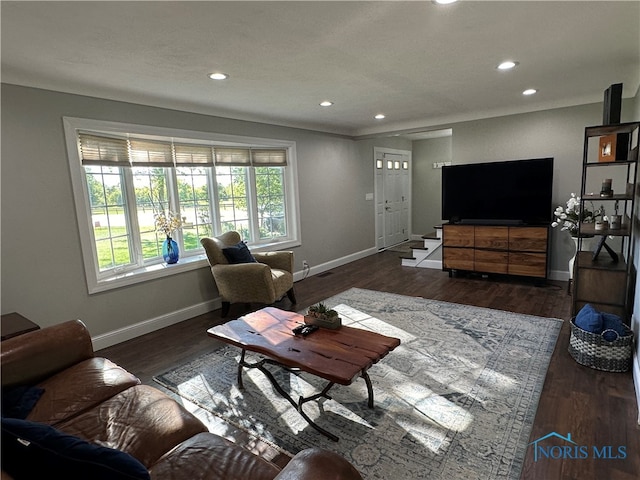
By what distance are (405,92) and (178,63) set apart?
2.19 meters

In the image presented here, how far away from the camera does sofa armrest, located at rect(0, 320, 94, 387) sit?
1.75 meters

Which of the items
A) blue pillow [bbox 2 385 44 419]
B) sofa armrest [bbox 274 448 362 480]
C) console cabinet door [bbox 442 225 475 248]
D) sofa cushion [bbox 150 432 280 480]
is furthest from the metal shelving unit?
blue pillow [bbox 2 385 44 419]

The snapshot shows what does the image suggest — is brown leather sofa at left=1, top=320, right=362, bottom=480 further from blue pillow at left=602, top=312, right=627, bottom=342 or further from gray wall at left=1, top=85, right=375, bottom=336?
blue pillow at left=602, top=312, right=627, bottom=342

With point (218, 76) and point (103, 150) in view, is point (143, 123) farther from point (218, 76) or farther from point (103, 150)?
point (218, 76)

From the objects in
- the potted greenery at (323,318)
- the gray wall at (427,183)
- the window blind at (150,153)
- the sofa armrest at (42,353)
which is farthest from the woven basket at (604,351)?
the gray wall at (427,183)

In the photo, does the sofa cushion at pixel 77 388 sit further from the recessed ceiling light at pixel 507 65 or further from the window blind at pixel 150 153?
the recessed ceiling light at pixel 507 65

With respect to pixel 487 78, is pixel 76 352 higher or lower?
lower

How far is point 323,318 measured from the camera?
8.02ft

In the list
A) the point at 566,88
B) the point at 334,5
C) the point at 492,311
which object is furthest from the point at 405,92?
the point at 492,311

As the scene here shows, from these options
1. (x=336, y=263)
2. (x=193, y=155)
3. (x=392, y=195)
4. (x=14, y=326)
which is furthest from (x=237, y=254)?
(x=392, y=195)

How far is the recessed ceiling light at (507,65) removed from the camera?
2.82 m

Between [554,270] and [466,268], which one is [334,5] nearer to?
[466,268]

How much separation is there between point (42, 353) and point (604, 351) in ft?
11.5

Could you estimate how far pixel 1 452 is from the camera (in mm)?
986
